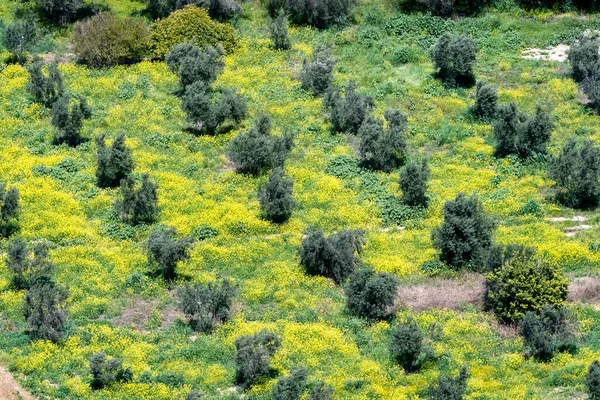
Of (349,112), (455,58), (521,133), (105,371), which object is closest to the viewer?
(105,371)

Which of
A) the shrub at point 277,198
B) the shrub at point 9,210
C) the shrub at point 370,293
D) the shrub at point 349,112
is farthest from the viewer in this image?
the shrub at point 349,112

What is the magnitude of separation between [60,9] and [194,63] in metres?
12.5

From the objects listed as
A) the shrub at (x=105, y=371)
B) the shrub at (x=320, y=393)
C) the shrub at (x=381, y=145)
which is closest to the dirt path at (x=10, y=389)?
the shrub at (x=105, y=371)

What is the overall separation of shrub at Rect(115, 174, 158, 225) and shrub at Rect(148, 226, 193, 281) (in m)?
3.50

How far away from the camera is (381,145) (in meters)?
68.4

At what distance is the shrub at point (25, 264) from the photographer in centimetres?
5906

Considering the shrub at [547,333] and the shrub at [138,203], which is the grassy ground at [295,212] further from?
the shrub at [138,203]

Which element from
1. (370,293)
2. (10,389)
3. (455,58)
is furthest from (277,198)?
(455,58)

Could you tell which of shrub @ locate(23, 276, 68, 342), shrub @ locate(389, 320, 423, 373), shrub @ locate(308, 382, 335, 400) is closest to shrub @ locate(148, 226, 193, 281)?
shrub @ locate(23, 276, 68, 342)

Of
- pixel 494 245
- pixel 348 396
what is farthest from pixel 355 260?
pixel 348 396

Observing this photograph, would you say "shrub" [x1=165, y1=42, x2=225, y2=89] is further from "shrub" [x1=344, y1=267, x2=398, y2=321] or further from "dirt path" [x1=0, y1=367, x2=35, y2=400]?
"dirt path" [x1=0, y1=367, x2=35, y2=400]

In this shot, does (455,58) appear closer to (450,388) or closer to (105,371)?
(450,388)

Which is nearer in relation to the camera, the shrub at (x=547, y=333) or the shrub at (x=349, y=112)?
the shrub at (x=547, y=333)

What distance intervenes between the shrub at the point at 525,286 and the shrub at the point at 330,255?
6.57 meters
